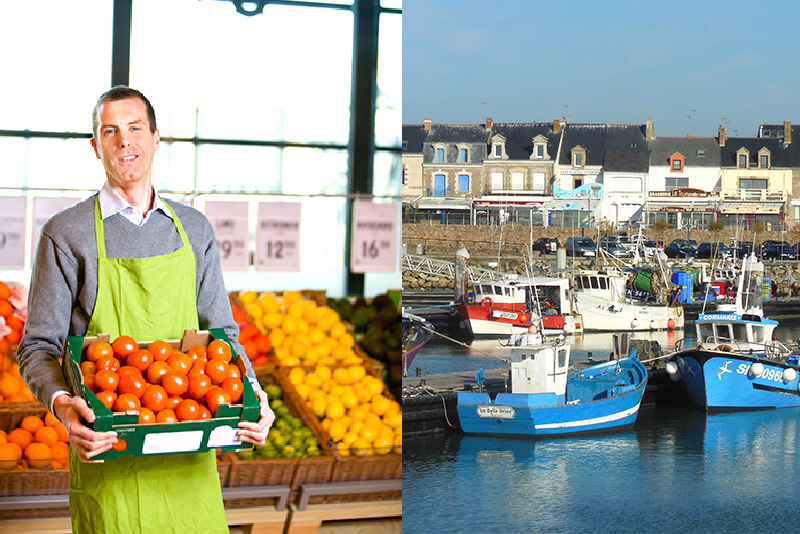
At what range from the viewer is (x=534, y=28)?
4.38 meters

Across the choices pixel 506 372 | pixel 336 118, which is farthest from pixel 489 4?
pixel 506 372

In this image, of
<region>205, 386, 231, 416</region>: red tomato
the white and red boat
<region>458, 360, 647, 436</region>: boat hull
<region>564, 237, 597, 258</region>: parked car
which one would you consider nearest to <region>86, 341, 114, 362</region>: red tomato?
<region>205, 386, 231, 416</region>: red tomato

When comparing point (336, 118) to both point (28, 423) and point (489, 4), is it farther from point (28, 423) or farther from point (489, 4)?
point (28, 423)

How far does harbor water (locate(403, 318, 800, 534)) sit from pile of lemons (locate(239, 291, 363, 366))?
819 mm

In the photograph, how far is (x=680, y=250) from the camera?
4273mm

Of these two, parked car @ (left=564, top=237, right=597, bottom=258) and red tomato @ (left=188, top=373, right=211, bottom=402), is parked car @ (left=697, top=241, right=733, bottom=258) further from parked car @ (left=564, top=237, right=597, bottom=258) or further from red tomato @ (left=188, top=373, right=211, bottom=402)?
red tomato @ (left=188, top=373, right=211, bottom=402)

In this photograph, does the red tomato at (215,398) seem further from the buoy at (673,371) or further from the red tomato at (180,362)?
the buoy at (673,371)

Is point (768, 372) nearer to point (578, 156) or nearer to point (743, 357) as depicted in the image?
point (743, 357)

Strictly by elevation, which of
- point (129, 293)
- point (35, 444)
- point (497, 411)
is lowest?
point (497, 411)

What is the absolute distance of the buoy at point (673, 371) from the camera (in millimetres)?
4402

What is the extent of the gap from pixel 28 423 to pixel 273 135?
1439 mm

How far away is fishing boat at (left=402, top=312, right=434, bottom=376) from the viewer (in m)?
4.13

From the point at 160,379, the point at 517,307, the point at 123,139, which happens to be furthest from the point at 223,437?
the point at 517,307

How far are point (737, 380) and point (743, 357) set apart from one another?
0.12m
